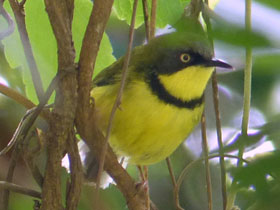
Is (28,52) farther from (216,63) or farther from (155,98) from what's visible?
(216,63)

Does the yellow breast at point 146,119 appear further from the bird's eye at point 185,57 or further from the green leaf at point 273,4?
the green leaf at point 273,4

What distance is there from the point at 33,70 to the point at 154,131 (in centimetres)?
83

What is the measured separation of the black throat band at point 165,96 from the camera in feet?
6.69

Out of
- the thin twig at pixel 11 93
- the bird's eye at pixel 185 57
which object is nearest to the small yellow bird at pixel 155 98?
the bird's eye at pixel 185 57

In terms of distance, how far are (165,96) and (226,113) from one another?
87 cm

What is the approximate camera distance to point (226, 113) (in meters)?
2.81

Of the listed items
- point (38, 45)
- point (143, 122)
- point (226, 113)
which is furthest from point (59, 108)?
point (226, 113)

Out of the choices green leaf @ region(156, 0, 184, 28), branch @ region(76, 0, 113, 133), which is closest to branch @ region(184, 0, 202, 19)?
green leaf @ region(156, 0, 184, 28)

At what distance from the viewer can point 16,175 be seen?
183 centimetres

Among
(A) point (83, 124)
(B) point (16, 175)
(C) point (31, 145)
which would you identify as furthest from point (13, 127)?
(A) point (83, 124)

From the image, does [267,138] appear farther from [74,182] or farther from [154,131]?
[154,131]

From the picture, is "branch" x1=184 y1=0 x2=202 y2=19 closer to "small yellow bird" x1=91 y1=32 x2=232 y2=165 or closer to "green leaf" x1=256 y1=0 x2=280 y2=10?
"small yellow bird" x1=91 y1=32 x2=232 y2=165

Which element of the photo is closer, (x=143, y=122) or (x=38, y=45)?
(x=38, y=45)

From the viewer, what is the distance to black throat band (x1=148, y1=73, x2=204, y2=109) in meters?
2.04
